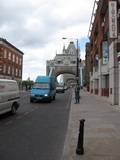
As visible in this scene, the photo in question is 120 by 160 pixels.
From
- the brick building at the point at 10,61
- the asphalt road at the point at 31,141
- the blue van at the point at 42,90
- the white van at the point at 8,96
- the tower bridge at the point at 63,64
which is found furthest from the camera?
the tower bridge at the point at 63,64

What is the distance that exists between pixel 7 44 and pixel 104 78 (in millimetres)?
36503

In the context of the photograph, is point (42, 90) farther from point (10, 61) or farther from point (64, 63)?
point (64, 63)

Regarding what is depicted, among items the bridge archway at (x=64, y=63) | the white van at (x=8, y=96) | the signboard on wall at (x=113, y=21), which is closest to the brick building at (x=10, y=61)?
the bridge archway at (x=64, y=63)

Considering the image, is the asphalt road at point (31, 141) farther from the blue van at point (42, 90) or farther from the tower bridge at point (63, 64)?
the tower bridge at point (63, 64)

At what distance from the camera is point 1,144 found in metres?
9.10

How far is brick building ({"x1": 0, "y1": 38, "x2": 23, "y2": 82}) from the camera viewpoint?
67812 mm

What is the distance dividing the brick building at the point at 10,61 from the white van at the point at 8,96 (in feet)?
149

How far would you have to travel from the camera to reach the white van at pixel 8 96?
15.6m

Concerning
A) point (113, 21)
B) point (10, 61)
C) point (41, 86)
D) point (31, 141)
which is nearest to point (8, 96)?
point (31, 141)

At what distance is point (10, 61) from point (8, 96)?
59.6m

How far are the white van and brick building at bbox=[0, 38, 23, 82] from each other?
45.4 metres

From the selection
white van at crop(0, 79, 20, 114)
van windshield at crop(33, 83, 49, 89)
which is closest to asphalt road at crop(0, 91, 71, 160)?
white van at crop(0, 79, 20, 114)

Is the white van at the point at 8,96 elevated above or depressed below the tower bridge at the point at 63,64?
below

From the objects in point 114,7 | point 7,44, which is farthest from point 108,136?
point 7,44
